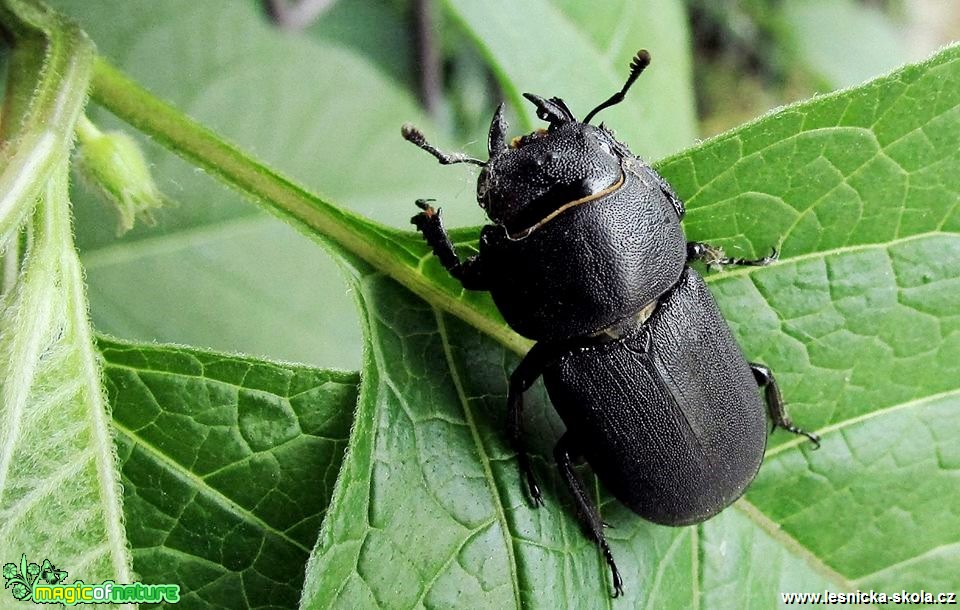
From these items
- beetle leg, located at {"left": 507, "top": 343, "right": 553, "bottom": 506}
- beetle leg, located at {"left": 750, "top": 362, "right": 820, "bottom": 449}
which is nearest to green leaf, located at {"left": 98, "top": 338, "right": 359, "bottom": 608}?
beetle leg, located at {"left": 507, "top": 343, "right": 553, "bottom": 506}

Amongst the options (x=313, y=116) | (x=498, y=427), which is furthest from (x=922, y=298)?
(x=313, y=116)

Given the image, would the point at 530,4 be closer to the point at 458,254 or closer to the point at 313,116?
the point at 313,116

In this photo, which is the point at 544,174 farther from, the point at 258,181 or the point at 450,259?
the point at 258,181

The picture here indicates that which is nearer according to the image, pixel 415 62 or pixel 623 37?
pixel 623 37

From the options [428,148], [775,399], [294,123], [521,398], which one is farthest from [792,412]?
[294,123]

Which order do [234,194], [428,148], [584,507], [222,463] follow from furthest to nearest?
[234,194] < [428,148] < [584,507] < [222,463]

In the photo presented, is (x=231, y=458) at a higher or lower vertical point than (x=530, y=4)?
lower

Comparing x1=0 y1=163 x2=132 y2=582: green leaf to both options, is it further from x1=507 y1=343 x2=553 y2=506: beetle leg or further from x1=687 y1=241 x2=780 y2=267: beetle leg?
x1=687 y1=241 x2=780 y2=267: beetle leg
